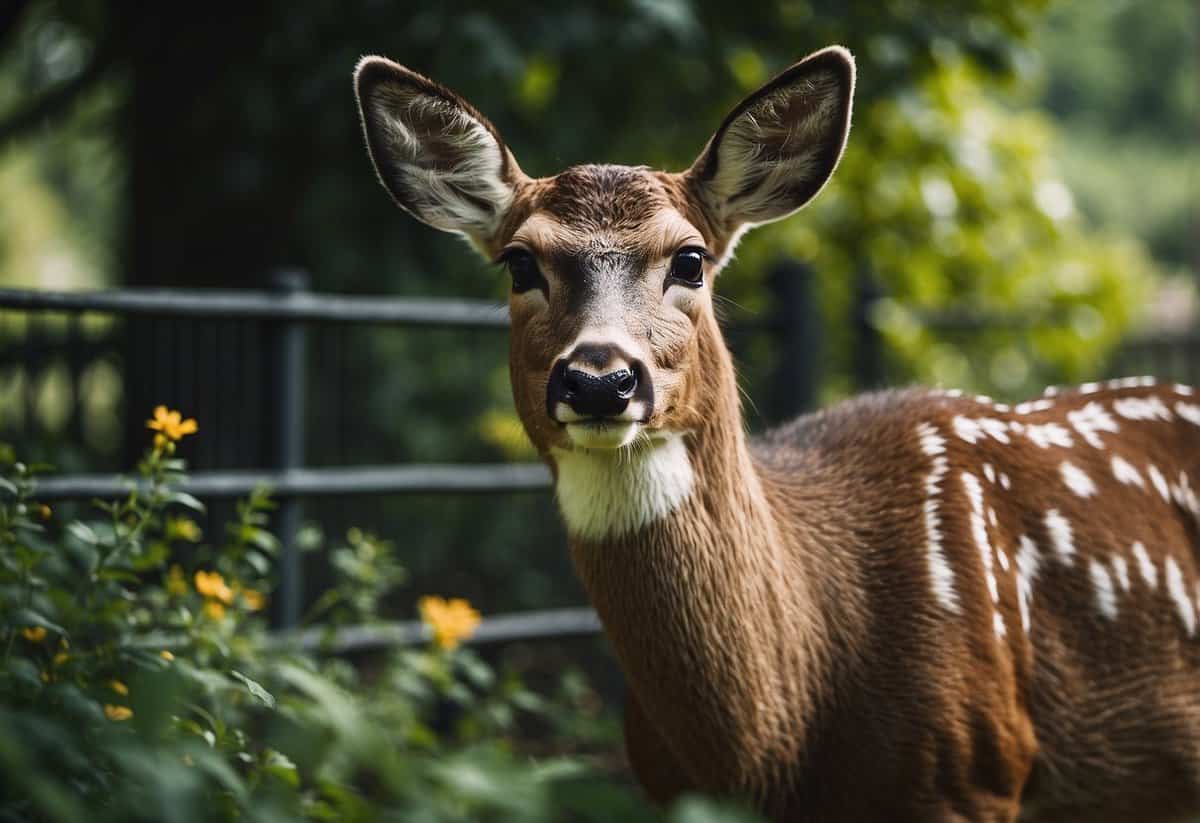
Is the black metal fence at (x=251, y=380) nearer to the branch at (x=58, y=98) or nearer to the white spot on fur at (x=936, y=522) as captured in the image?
the white spot on fur at (x=936, y=522)

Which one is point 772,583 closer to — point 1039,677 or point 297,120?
point 1039,677

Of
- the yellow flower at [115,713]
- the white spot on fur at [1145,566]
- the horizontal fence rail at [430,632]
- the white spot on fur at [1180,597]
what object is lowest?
the horizontal fence rail at [430,632]

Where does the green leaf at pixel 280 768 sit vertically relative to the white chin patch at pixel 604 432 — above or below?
below

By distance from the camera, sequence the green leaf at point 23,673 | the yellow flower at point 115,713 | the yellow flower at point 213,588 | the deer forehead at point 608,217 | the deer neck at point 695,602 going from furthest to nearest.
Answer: the yellow flower at point 213,588
the deer forehead at point 608,217
the deer neck at point 695,602
the yellow flower at point 115,713
the green leaf at point 23,673

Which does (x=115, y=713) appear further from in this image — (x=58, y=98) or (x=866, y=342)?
(x=58, y=98)

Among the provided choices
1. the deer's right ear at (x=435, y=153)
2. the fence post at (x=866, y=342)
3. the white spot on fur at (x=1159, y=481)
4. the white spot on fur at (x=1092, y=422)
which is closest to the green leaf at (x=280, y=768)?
the deer's right ear at (x=435, y=153)

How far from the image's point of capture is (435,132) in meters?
3.42

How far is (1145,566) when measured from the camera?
138 inches

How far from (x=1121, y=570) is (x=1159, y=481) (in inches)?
16.0

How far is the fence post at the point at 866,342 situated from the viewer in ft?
23.6

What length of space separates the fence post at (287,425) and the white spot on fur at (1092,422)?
2.59m

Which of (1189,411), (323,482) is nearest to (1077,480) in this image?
(1189,411)

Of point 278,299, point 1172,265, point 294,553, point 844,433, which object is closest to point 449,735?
point 294,553

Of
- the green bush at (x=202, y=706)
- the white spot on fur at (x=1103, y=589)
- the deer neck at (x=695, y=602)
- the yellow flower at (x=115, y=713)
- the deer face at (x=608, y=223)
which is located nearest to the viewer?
the green bush at (x=202, y=706)
